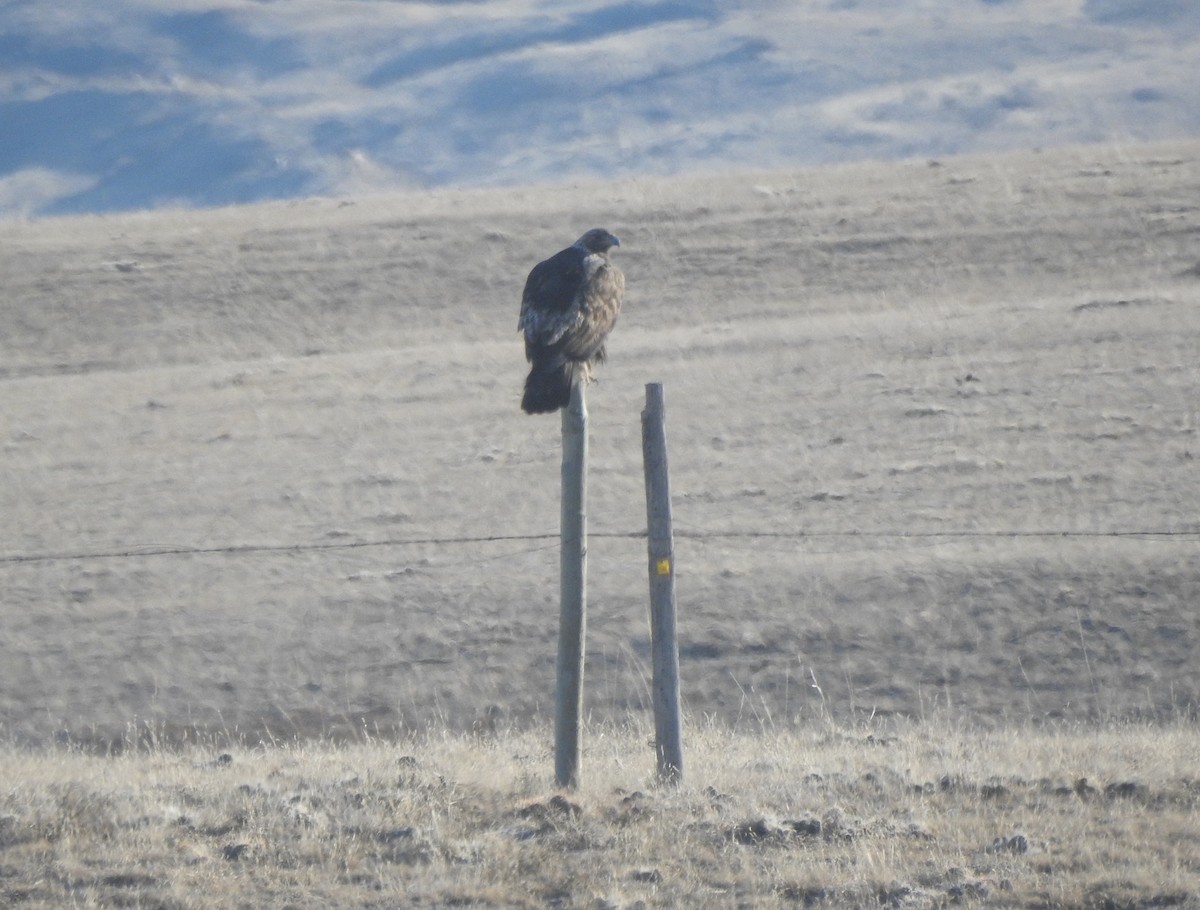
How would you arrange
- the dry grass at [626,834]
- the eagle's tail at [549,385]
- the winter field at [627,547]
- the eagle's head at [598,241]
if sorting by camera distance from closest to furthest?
1. the dry grass at [626,834]
2. the winter field at [627,547]
3. the eagle's tail at [549,385]
4. the eagle's head at [598,241]

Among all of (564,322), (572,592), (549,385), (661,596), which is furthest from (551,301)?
(661,596)

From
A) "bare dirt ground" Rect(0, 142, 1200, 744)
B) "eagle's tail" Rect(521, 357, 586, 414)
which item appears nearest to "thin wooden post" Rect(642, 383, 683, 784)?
Answer: "eagle's tail" Rect(521, 357, 586, 414)

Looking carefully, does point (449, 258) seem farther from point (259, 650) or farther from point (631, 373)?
point (259, 650)

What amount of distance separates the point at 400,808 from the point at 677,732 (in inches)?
52.7

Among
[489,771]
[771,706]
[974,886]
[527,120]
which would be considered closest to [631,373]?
[771,706]

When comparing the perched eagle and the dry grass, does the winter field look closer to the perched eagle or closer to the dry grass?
the dry grass

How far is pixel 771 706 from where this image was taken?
11469 millimetres

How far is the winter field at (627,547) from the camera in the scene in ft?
21.7

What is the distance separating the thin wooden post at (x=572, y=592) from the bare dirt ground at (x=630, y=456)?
2.89m

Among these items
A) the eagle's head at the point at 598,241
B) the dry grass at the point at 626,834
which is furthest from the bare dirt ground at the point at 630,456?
the dry grass at the point at 626,834

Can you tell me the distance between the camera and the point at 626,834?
6.57 meters

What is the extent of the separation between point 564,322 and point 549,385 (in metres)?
0.35

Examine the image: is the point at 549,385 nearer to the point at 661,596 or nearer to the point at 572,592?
the point at 572,592

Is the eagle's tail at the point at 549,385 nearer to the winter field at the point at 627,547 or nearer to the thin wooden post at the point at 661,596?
the thin wooden post at the point at 661,596
